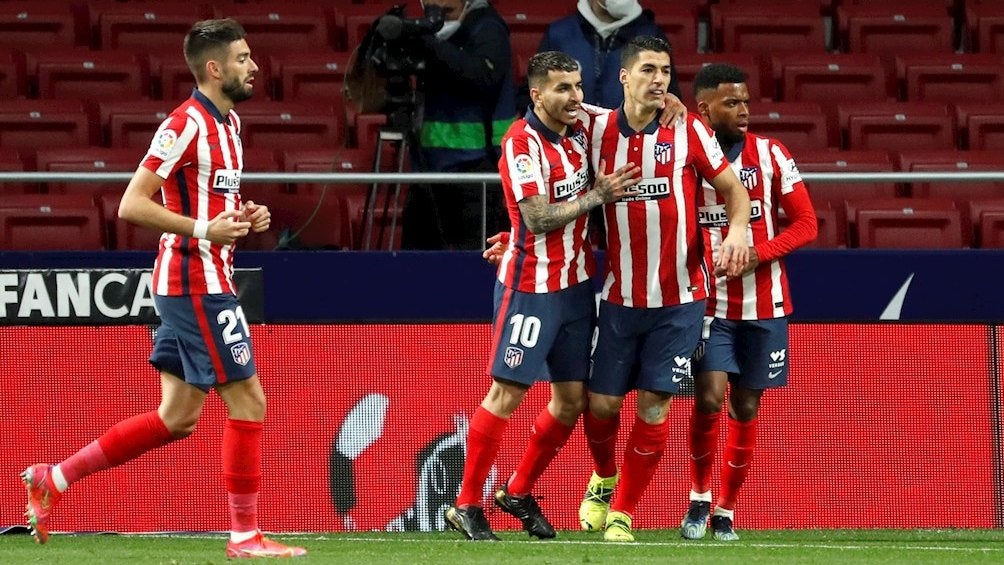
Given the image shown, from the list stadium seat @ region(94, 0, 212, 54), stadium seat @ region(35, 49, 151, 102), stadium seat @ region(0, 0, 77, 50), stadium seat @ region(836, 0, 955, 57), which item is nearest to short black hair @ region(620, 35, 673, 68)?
stadium seat @ region(35, 49, 151, 102)

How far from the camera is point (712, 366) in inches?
271

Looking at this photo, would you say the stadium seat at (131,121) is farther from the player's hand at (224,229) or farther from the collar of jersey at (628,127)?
the player's hand at (224,229)

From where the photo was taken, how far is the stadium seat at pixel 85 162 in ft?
A: 29.0

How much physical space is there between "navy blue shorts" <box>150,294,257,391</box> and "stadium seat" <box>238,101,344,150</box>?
3763 mm

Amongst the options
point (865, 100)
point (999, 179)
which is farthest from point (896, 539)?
point (865, 100)

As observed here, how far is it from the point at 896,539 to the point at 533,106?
7.93 ft

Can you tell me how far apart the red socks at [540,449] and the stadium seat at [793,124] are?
353 cm

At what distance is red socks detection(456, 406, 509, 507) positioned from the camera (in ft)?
21.0

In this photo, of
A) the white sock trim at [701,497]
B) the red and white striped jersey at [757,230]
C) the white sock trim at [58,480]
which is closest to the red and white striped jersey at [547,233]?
the red and white striped jersey at [757,230]

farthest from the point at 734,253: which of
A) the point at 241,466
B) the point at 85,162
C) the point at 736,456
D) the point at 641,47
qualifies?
the point at 85,162

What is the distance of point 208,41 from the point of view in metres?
5.85

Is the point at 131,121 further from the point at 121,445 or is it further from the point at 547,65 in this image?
the point at 547,65

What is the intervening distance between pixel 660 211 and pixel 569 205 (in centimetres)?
44

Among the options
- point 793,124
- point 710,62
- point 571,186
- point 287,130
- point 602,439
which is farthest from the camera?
point 710,62
